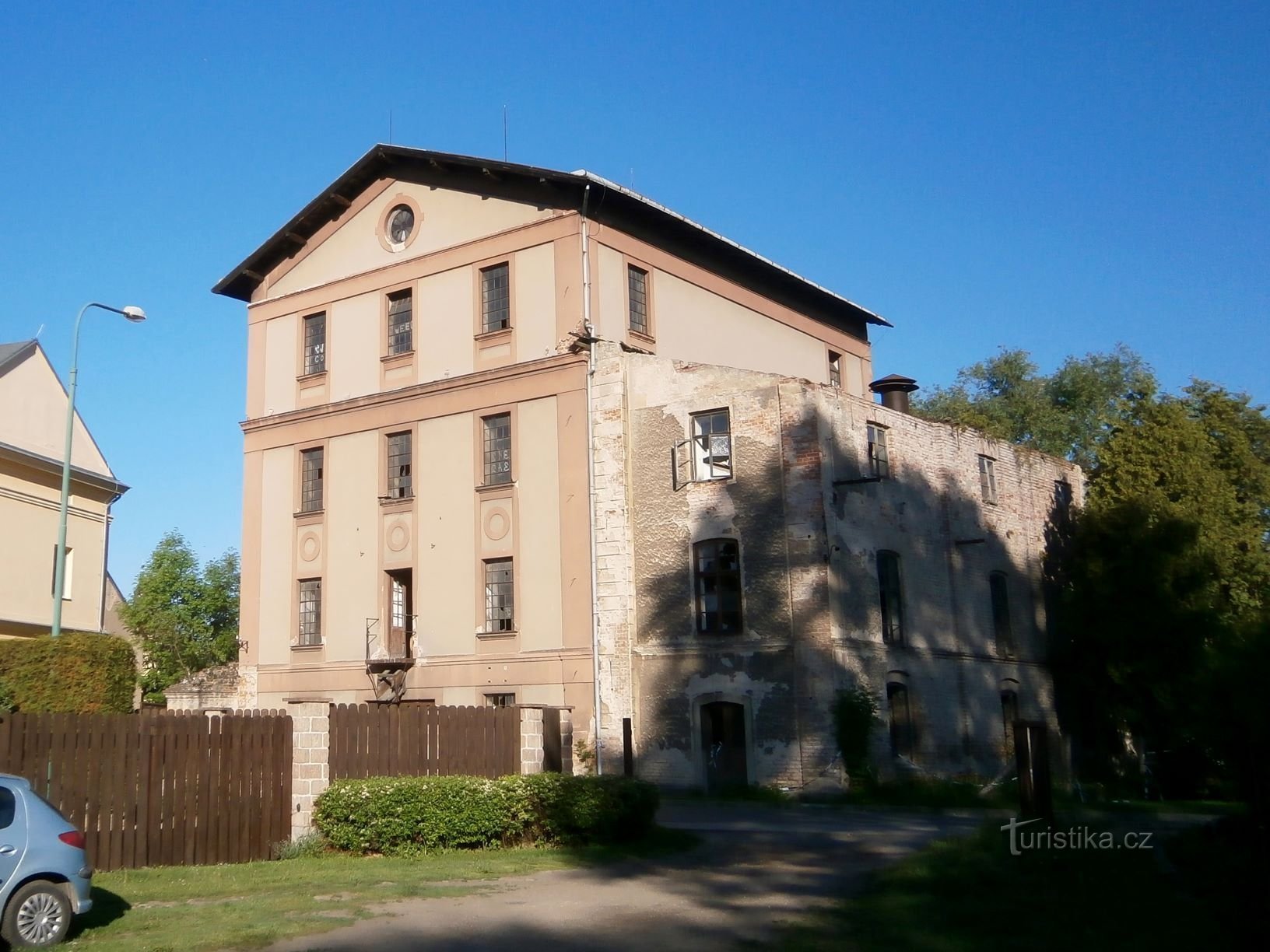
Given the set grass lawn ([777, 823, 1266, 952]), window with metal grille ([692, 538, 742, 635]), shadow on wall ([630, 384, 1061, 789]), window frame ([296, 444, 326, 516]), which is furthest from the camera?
window frame ([296, 444, 326, 516])

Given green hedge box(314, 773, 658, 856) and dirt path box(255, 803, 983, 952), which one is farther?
green hedge box(314, 773, 658, 856)

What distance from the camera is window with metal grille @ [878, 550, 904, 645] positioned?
27.7 meters

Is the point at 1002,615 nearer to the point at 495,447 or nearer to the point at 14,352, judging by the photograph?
the point at 495,447

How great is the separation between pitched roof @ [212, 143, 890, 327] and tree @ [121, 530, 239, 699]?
23335mm

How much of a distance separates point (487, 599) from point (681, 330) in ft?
27.2

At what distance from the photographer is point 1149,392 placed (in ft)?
147

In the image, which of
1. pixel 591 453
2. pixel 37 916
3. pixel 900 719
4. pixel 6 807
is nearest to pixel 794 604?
pixel 900 719

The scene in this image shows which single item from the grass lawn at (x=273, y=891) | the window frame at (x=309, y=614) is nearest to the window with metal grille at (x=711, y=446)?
the grass lawn at (x=273, y=891)

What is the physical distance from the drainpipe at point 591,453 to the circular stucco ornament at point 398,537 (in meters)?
5.50

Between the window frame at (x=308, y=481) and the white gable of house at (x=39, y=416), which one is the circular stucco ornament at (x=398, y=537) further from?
the white gable of house at (x=39, y=416)

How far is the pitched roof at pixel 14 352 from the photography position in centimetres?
3525

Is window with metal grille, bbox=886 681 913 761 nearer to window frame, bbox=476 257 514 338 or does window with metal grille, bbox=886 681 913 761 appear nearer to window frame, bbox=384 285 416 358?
window frame, bbox=476 257 514 338

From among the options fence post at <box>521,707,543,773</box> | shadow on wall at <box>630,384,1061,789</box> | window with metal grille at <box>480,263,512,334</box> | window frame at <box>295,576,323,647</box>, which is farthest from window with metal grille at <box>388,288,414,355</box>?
fence post at <box>521,707,543,773</box>

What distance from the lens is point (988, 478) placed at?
32.3m
